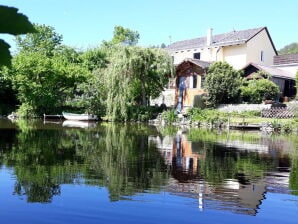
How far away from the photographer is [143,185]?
463 inches

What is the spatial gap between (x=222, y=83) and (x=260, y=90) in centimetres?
370

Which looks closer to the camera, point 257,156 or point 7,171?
point 7,171

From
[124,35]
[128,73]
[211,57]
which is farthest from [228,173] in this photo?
[124,35]

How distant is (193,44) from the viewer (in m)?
57.0

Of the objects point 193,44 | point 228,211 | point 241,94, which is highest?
point 193,44

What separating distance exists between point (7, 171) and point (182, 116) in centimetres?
3140

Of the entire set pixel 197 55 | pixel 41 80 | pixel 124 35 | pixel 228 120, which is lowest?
pixel 228 120

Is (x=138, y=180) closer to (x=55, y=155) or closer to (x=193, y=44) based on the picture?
(x=55, y=155)

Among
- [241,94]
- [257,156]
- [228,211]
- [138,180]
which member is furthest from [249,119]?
[228,211]

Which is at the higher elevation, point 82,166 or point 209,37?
point 209,37

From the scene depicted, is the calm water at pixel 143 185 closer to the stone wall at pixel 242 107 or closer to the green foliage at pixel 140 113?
the stone wall at pixel 242 107

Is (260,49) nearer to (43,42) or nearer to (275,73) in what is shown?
(275,73)

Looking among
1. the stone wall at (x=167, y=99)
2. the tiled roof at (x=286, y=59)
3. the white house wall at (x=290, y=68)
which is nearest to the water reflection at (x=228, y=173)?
the stone wall at (x=167, y=99)

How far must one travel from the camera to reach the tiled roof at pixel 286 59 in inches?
1980
